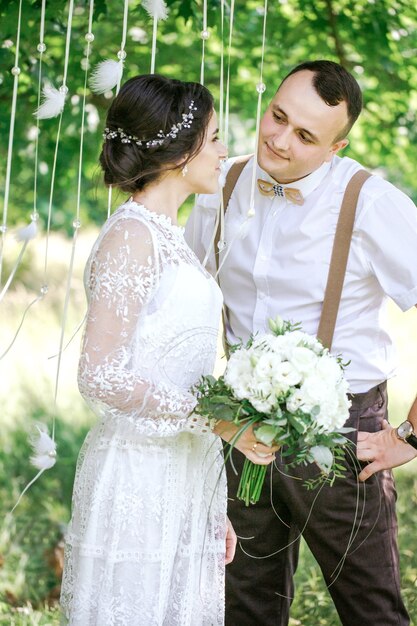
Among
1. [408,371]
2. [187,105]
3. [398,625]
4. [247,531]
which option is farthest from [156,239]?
[408,371]

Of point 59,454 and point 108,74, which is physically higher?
point 108,74

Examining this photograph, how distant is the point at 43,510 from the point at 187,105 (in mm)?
3084

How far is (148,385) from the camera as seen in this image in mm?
2303

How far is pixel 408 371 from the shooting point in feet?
21.8

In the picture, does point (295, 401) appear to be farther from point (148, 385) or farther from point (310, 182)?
point (310, 182)

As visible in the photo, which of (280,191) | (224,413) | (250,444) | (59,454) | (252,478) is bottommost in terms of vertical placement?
(59,454)

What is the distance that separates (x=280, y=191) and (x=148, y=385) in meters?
0.87

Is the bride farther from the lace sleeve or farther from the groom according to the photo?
the groom

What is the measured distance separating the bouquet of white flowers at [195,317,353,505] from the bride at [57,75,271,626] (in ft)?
0.49

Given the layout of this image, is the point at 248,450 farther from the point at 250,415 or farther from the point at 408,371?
the point at 408,371

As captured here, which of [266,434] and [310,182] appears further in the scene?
[310,182]

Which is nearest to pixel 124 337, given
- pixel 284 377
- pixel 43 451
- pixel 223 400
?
pixel 223 400

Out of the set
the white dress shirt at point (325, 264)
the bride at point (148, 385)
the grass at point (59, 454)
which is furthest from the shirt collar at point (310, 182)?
the grass at point (59, 454)

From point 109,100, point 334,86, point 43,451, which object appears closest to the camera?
point 43,451
